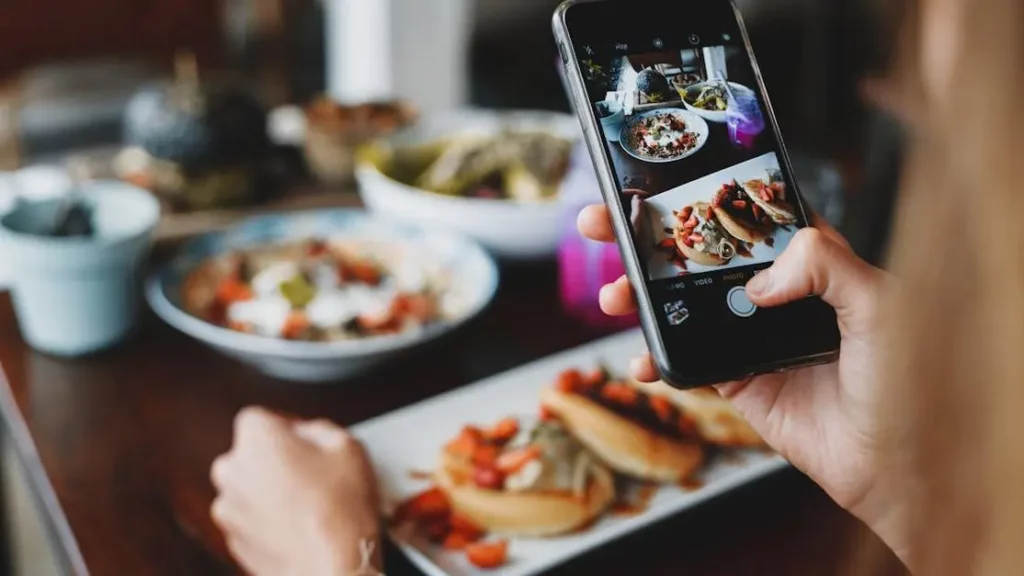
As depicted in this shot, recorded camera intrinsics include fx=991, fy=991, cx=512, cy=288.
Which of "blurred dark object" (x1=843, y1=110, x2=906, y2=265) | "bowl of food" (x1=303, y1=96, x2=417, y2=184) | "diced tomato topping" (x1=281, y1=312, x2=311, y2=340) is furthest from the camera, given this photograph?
"bowl of food" (x1=303, y1=96, x2=417, y2=184)

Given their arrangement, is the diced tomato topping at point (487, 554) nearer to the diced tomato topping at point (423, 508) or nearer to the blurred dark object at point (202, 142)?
the diced tomato topping at point (423, 508)

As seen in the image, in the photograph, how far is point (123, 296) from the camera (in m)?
0.94

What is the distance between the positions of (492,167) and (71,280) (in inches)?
19.9

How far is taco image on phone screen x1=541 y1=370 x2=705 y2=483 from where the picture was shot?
0.75 m

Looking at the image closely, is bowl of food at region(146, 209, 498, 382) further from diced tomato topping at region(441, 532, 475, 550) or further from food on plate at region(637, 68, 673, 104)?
food on plate at region(637, 68, 673, 104)

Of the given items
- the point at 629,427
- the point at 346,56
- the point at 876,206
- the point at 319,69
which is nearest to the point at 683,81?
the point at 629,427

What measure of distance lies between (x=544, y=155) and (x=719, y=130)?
57cm

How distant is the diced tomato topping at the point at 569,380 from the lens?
2.74 feet

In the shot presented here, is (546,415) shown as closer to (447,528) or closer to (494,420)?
(494,420)

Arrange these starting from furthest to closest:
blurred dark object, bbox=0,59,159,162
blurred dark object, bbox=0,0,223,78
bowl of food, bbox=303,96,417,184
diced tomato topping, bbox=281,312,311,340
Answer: blurred dark object, bbox=0,59,159,162 → blurred dark object, bbox=0,0,223,78 → bowl of food, bbox=303,96,417,184 → diced tomato topping, bbox=281,312,311,340

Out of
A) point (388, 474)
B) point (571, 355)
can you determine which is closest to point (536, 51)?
point (571, 355)

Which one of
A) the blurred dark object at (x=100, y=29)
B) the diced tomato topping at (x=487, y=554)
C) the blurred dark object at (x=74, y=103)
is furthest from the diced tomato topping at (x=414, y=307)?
the blurred dark object at (x=74, y=103)

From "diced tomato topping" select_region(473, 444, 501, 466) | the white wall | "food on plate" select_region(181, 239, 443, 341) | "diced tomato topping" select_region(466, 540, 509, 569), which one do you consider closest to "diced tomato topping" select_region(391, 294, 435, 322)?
"food on plate" select_region(181, 239, 443, 341)

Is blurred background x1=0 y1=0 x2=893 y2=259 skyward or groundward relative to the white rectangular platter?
groundward
